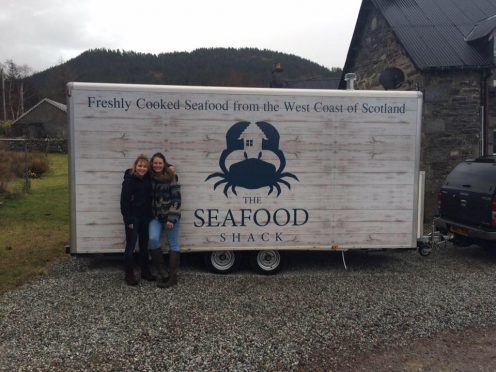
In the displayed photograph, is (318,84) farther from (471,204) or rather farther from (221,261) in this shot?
(221,261)

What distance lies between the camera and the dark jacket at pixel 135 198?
5.80 meters

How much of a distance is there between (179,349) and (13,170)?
1697 centimetres

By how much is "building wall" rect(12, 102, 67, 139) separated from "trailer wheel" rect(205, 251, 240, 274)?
142ft

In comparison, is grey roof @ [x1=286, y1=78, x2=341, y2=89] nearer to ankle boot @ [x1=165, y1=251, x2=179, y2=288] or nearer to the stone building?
the stone building

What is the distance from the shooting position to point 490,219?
6.97 m

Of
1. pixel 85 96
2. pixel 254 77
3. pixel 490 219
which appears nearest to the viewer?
pixel 85 96

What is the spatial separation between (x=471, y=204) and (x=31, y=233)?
8635 millimetres

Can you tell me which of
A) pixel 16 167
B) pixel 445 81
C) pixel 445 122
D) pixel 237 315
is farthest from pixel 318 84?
pixel 237 315

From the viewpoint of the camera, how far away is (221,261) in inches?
263

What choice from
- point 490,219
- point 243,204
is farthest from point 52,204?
point 490,219

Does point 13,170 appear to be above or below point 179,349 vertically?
above

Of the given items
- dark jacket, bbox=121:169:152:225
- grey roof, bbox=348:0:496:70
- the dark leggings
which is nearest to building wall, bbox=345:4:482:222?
grey roof, bbox=348:0:496:70

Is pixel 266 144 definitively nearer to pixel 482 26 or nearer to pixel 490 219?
pixel 490 219

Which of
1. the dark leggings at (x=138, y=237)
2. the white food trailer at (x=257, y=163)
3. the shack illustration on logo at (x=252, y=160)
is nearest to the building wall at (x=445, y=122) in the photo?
the white food trailer at (x=257, y=163)
